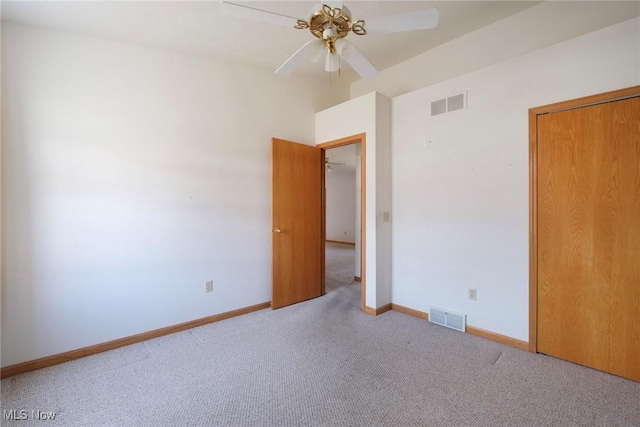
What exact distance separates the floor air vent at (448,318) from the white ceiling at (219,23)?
285 cm

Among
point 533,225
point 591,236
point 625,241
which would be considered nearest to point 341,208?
point 533,225

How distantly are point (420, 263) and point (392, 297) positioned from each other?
1.86 feet

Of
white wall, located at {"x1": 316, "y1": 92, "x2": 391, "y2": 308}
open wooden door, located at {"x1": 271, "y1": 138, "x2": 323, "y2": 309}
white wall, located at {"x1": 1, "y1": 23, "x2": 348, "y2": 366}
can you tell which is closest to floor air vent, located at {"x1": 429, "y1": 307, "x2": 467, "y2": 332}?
white wall, located at {"x1": 316, "y1": 92, "x2": 391, "y2": 308}

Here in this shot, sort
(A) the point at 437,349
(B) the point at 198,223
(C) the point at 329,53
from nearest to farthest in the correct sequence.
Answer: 1. (C) the point at 329,53
2. (A) the point at 437,349
3. (B) the point at 198,223

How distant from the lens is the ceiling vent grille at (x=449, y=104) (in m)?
2.82

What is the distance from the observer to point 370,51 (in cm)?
330

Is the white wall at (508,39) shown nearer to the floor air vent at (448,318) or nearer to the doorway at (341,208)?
the floor air vent at (448,318)

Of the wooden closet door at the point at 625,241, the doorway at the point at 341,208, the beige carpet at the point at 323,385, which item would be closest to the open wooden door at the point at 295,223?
the beige carpet at the point at 323,385

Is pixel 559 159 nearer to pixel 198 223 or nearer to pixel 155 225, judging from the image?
pixel 198 223

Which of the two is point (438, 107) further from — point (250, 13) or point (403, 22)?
point (250, 13)

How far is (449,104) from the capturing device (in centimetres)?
291

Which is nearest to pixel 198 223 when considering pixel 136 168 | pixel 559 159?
pixel 136 168
